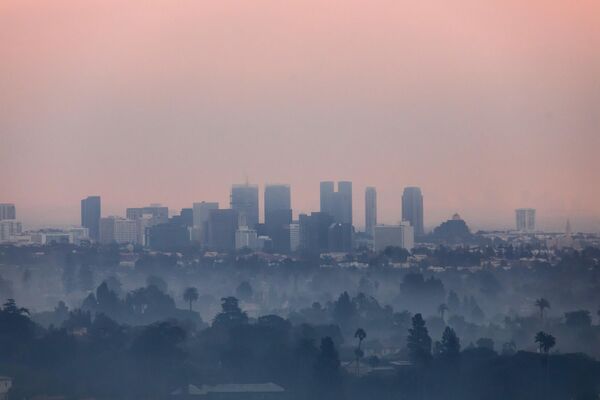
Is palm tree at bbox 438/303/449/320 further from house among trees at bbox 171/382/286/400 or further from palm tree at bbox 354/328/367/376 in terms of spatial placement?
house among trees at bbox 171/382/286/400

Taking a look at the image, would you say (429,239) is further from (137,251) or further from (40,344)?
(40,344)

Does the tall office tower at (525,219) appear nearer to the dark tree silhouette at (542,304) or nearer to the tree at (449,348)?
the dark tree silhouette at (542,304)

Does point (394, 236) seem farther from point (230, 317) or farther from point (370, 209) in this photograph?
point (230, 317)

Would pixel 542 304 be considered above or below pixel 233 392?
above

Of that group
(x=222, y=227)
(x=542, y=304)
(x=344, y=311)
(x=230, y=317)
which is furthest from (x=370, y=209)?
(x=230, y=317)

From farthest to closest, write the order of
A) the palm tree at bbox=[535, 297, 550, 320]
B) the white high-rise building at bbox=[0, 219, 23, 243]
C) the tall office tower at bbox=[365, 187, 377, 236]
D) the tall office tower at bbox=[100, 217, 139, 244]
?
the tall office tower at bbox=[100, 217, 139, 244], the tall office tower at bbox=[365, 187, 377, 236], the white high-rise building at bbox=[0, 219, 23, 243], the palm tree at bbox=[535, 297, 550, 320]

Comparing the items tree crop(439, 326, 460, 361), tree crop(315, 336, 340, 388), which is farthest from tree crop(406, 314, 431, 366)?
tree crop(315, 336, 340, 388)

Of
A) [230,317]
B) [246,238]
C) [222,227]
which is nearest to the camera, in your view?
[230,317]
